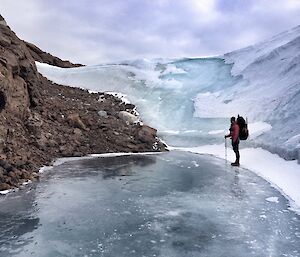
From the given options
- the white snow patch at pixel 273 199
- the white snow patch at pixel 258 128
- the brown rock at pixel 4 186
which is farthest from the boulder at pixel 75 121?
the white snow patch at pixel 273 199

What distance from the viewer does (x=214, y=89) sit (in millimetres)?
21297

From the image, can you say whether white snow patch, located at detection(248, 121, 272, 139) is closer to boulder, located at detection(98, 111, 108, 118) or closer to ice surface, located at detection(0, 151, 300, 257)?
ice surface, located at detection(0, 151, 300, 257)

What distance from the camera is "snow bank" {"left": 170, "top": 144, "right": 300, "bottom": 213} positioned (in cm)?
838

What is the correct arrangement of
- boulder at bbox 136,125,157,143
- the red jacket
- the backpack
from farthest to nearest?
boulder at bbox 136,125,157,143 → the backpack → the red jacket

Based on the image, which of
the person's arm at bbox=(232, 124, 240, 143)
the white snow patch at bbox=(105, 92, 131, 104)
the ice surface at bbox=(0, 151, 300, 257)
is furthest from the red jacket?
the white snow patch at bbox=(105, 92, 131, 104)

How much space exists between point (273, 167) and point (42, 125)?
7.10 meters

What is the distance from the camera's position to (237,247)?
205 inches

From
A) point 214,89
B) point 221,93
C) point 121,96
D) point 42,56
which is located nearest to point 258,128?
point 221,93

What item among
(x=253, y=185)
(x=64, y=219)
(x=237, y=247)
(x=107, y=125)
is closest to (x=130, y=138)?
(x=107, y=125)

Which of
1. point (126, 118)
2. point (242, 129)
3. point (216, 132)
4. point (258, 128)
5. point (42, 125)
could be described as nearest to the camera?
point (242, 129)

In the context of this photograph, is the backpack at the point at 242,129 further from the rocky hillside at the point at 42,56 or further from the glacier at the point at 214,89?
the rocky hillside at the point at 42,56

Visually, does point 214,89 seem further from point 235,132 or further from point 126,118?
point 235,132

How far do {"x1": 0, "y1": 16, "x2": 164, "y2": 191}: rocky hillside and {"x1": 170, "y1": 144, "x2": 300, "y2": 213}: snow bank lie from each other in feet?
9.11

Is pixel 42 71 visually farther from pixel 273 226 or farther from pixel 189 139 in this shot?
pixel 273 226
